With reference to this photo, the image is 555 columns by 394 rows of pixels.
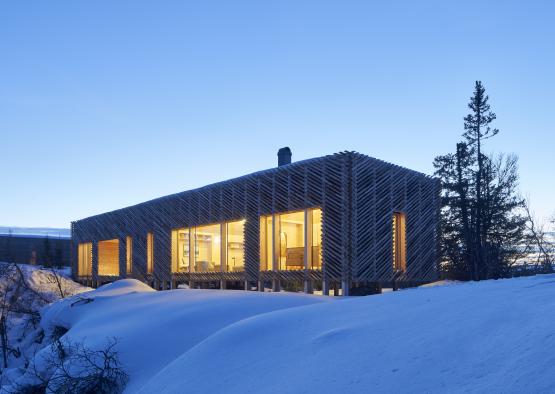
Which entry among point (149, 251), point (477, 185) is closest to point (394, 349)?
point (149, 251)

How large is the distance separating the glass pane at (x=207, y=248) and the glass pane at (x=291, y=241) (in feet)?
8.85

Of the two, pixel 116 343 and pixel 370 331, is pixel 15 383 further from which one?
pixel 370 331

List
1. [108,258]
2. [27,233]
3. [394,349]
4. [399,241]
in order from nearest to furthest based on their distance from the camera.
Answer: [394,349], [399,241], [108,258], [27,233]

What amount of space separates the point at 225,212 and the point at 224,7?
6.34 m

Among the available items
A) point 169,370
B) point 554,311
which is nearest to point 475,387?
point 554,311

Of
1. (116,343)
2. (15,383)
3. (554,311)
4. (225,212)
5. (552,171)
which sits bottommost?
(15,383)

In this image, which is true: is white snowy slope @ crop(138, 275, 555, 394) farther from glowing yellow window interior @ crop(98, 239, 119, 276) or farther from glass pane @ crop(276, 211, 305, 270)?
glowing yellow window interior @ crop(98, 239, 119, 276)

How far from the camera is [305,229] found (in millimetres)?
11844

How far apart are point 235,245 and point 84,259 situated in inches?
492

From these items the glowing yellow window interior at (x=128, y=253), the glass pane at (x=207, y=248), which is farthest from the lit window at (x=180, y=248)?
the glowing yellow window interior at (x=128, y=253)

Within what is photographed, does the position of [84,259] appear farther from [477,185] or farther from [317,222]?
[477,185]

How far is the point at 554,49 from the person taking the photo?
14.4 meters

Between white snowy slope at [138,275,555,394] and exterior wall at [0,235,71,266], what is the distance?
82.8 ft

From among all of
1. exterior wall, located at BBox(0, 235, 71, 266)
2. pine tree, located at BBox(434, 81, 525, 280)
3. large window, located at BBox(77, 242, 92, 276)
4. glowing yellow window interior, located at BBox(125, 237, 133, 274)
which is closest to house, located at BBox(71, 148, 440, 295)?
glowing yellow window interior, located at BBox(125, 237, 133, 274)
